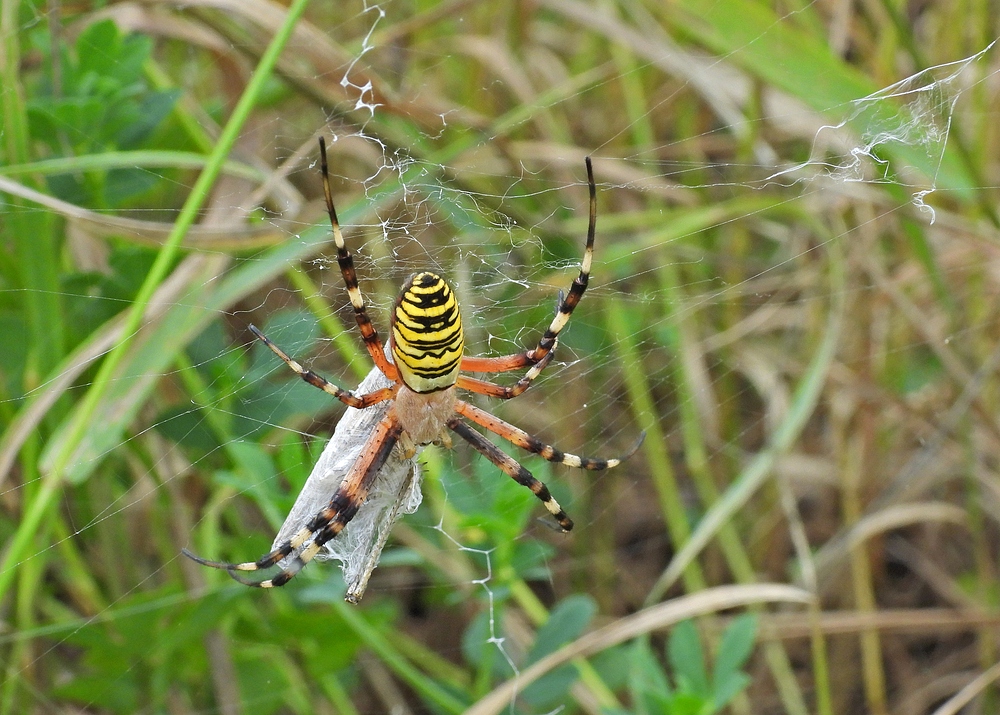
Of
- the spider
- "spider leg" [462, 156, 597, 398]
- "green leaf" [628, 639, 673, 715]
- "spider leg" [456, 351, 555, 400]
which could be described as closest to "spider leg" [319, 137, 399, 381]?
the spider

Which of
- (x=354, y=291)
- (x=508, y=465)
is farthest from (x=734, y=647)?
(x=354, y=291)

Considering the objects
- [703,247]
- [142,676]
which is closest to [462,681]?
[142,676]

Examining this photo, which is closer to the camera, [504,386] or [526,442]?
[504,386]

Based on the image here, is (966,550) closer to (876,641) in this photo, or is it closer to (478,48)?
(876,641)

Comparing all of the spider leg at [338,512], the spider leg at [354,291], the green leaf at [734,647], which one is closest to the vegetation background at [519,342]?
the green leaf at [734,647]

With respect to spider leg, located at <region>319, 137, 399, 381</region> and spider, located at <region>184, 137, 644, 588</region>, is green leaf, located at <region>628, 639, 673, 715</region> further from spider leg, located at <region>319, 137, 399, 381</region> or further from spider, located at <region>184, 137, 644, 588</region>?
spider leg, located at <region>319, 137, 399, 381</region>

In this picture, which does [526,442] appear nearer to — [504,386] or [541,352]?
[504,386]

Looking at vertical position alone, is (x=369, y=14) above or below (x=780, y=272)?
above
